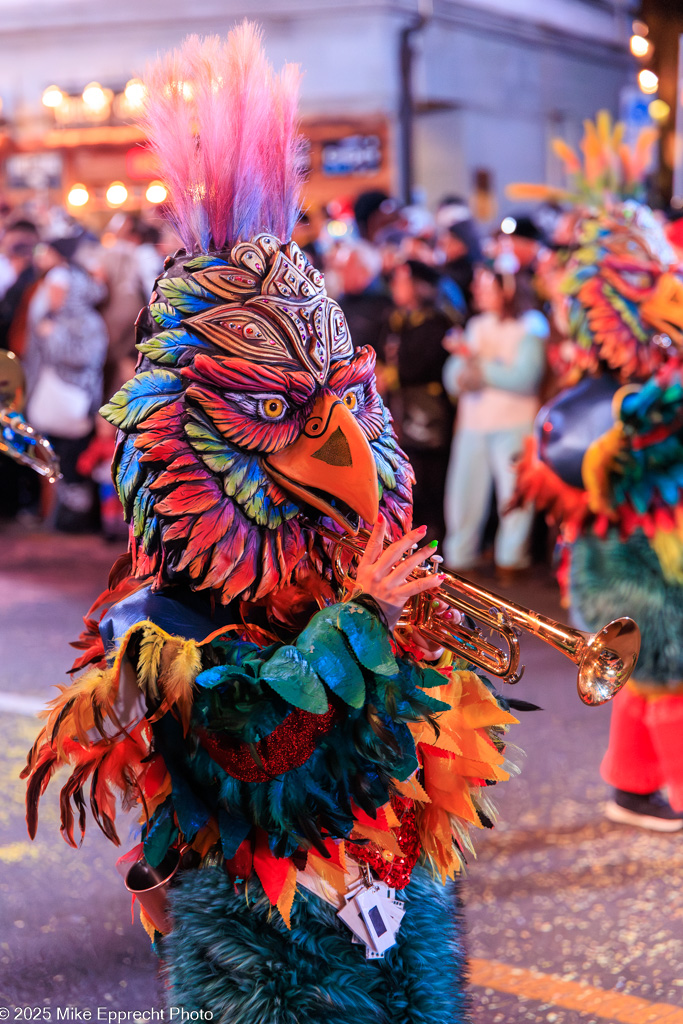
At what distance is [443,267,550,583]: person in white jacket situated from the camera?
7.17 meters

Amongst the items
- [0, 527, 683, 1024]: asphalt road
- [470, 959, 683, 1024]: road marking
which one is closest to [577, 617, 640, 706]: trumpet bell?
[0, 527, 683, 1024]: asphalt road

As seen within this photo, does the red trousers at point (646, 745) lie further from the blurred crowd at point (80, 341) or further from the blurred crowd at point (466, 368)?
the blurred crowd at point (80, 341)

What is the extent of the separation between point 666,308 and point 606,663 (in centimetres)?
214

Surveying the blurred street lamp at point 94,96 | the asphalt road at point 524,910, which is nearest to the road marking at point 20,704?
the asphalt road at point 524,910

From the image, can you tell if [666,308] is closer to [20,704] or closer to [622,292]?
[622,292]

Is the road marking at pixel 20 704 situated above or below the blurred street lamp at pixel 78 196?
below

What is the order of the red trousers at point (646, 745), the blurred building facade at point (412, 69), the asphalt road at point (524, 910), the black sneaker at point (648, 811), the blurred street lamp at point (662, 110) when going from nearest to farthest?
1. the asphalt road at point (524, 910)
2. the red trousers at point (646, 745)
3. the black sneaker at point (648, 811)
4. the blurred street lamp at point (662, 110)
5. the blurred building facade at point (412, 69)

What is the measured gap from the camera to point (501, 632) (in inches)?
79.4

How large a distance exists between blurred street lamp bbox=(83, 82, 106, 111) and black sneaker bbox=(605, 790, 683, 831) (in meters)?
13.8

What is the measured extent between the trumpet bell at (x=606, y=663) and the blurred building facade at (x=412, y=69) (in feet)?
37.2

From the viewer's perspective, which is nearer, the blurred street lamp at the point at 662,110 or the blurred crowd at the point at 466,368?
the blurred street lamp at the point at 662,110

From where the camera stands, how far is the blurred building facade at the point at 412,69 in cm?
1351

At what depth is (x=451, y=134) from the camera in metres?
14.2

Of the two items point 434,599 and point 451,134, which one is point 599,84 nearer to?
point 451,134
